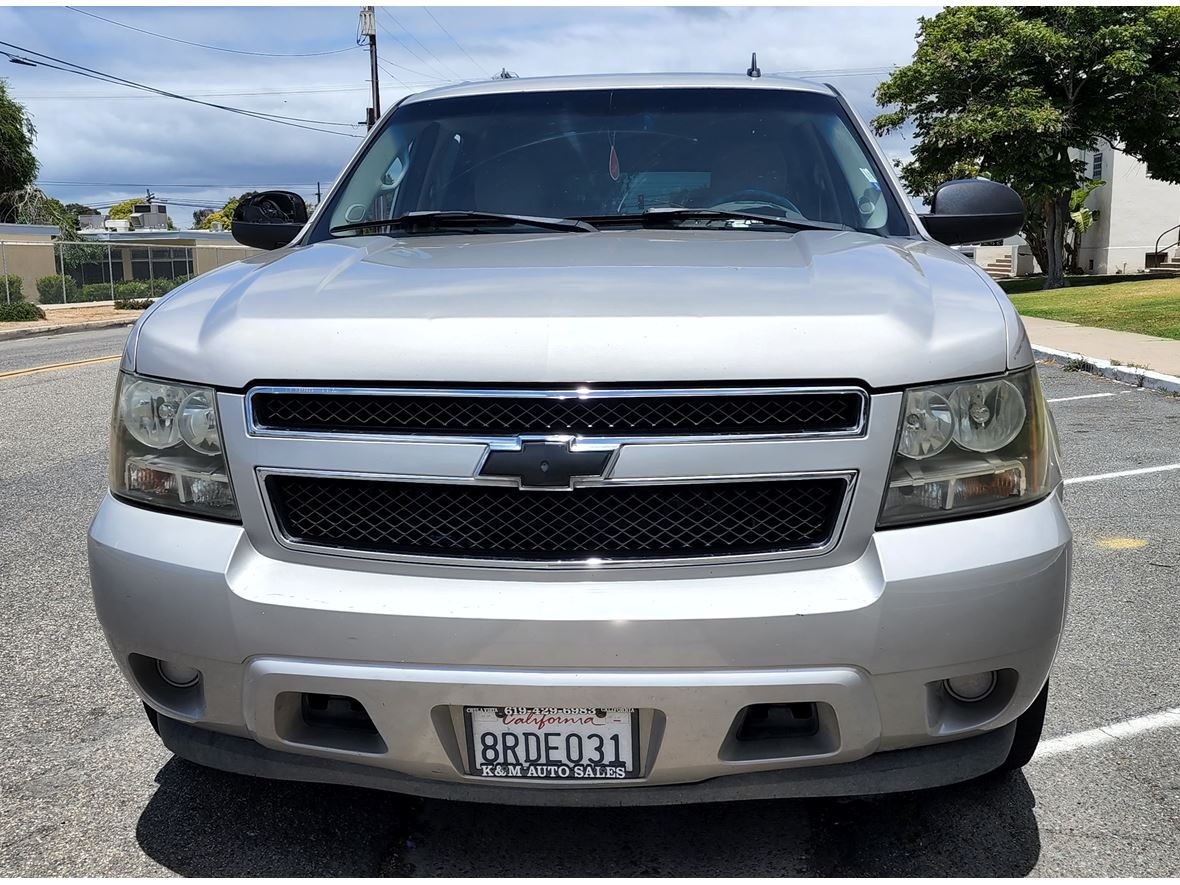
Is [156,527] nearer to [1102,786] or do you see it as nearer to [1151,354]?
[1102,786]

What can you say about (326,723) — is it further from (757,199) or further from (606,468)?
(757,199)

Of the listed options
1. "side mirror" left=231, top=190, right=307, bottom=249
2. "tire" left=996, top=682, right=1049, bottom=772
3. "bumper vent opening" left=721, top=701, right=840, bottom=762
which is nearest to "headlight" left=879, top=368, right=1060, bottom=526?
"bumper vent opening" left=721, top=701, right=840, bottom=762

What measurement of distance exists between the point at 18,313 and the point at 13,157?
21450 mm

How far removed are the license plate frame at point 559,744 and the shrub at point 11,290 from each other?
31062mm

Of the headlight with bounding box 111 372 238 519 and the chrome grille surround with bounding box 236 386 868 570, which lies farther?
the headlight with bounding box 111 372 238 519

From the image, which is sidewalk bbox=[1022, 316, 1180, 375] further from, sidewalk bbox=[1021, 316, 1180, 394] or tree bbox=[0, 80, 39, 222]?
tree bbox=[0, 80, 39, 222]

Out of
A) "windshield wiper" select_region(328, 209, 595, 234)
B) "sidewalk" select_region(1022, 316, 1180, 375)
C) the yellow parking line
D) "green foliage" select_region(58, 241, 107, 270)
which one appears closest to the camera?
"windshield wiper" select_region(328, 209, 595, 234)

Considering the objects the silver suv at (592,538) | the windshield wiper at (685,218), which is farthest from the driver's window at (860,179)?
the silver suv at (592,538)

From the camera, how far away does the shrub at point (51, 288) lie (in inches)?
1348

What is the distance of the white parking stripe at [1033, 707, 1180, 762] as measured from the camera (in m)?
3.24

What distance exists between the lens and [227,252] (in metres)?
53.8

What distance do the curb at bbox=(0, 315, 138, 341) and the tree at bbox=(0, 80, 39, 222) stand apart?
20.4m

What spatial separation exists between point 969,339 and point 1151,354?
11.6m

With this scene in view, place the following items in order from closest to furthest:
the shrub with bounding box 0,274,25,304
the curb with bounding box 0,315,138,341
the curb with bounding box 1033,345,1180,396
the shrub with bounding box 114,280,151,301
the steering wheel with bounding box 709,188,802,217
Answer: the steering wheel with bounding box 709,188,802,217 → the curb with bounding box 1033,345,1180,396 → the curb with bounding box 0,315,138,341 → the shrub with bounding box 0,274,25,304 → the shrub with bounding box 114,280,151,301
